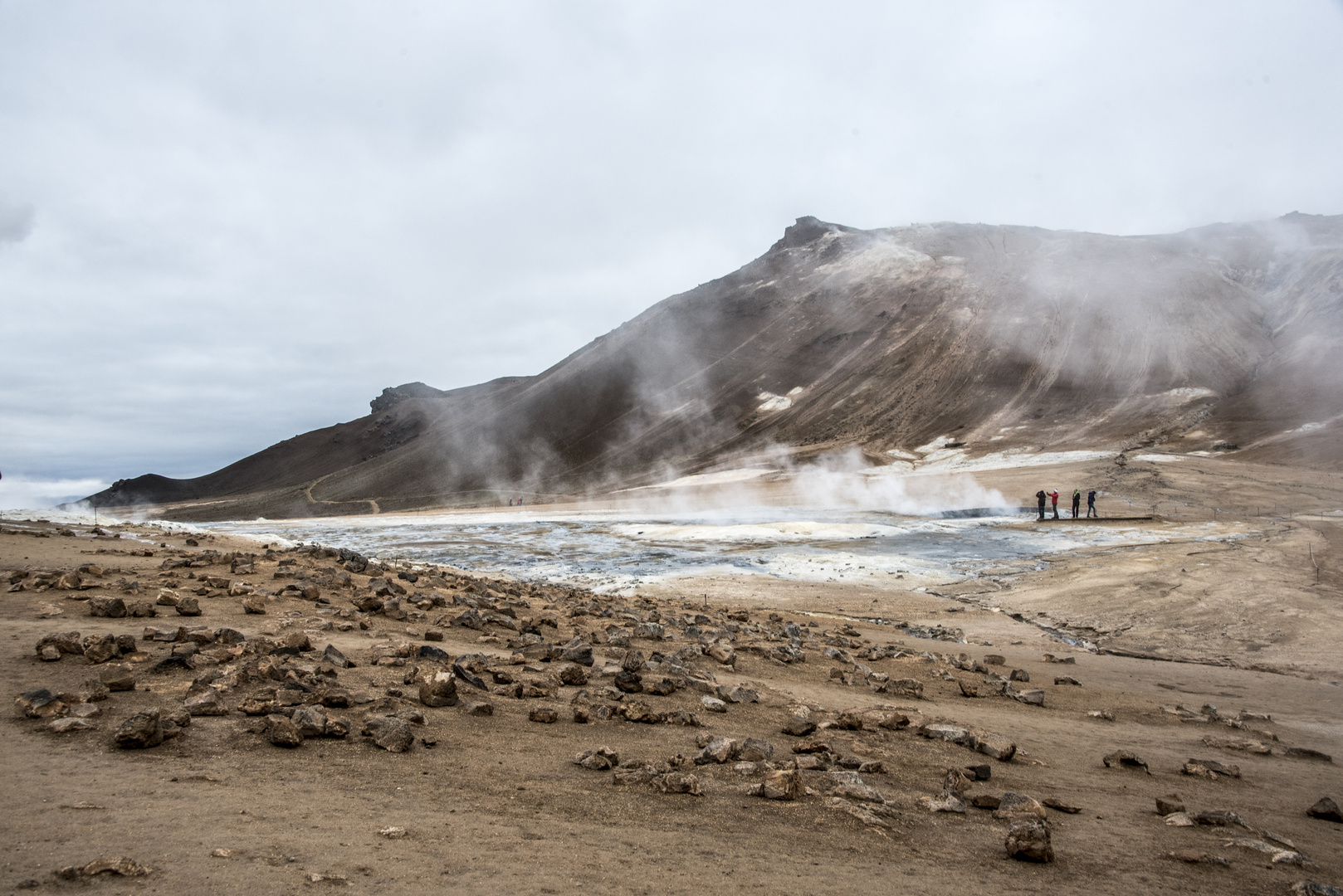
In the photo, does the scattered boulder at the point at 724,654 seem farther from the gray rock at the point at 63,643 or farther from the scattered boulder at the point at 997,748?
the gray rock at the point at 63,643

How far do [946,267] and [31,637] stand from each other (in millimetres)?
111289

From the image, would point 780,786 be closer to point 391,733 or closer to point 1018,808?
point 1018,808

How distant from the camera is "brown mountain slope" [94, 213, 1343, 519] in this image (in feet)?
219

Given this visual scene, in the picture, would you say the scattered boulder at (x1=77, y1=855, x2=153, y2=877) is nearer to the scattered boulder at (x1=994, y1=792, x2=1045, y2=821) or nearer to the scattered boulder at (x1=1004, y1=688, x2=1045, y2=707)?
the scattered boulder at (x1=994, y1=792, x2=1045, y2=821)

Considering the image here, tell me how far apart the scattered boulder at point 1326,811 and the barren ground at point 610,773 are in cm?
12

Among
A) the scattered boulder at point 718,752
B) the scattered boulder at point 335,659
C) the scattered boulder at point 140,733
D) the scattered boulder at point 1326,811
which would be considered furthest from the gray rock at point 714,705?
the scattered boulder at point 1326,811

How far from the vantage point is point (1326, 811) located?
18.6 ft

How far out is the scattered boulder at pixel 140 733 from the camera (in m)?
4.77

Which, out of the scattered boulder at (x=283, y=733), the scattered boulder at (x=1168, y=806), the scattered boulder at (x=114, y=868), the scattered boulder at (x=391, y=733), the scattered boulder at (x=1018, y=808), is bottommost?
the scattered boulder at (x=1168, y=806)

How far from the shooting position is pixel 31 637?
23.1 feet

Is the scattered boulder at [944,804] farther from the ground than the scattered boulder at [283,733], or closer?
closer

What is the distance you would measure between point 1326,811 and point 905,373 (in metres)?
83.5

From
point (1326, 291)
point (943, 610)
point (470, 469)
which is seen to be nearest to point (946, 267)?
point (1326, 291)

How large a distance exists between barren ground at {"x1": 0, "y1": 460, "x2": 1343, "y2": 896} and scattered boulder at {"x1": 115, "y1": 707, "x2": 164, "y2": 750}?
0.09 meters
